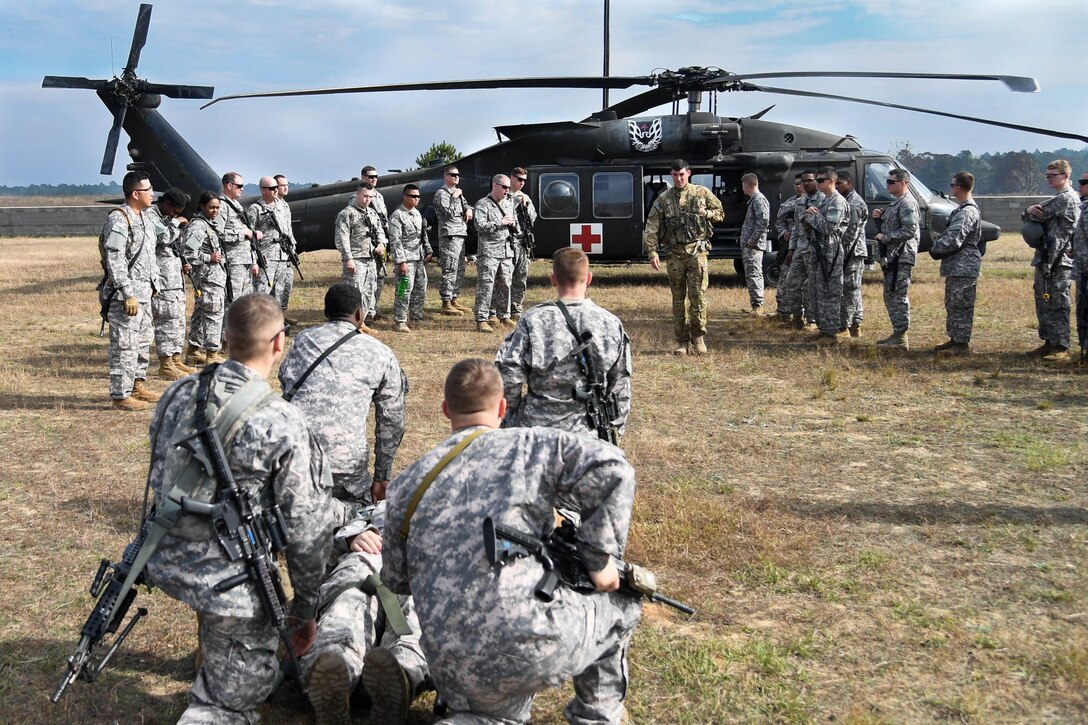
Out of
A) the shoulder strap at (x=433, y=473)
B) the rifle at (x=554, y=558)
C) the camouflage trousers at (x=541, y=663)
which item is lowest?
the camouflage trousers at (x=541, y=663)

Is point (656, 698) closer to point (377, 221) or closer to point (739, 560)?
point (739, 560)

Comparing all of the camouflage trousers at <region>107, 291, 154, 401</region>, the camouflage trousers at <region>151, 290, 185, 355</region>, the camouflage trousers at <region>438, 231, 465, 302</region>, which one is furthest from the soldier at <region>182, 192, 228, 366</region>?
the camouflage trousers at <region>438, 231, 465, 302</region>

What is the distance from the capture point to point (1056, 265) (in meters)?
9.38

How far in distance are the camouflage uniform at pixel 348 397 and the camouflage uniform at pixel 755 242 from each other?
9231 millimetres

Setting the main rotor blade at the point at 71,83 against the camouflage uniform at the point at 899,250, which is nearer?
the camouflage uniform at the point at 899,250

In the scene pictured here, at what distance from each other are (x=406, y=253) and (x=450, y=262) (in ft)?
3.64

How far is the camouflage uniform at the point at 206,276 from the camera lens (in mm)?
9750

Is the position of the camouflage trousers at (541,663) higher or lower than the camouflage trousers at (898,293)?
lower

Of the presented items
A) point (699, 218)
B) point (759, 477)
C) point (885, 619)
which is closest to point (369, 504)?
point (885, 619)

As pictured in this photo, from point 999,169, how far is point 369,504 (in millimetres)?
97416

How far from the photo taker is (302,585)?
334cm

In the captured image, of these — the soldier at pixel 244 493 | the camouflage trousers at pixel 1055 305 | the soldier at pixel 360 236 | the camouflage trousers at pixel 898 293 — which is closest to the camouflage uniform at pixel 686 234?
the camouflage trousers at pixel 898 293

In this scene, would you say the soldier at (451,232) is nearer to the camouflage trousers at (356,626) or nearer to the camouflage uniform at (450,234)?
the camouflage uniform at (450,234)

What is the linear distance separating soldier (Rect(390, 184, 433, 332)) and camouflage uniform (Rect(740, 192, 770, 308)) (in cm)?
451
